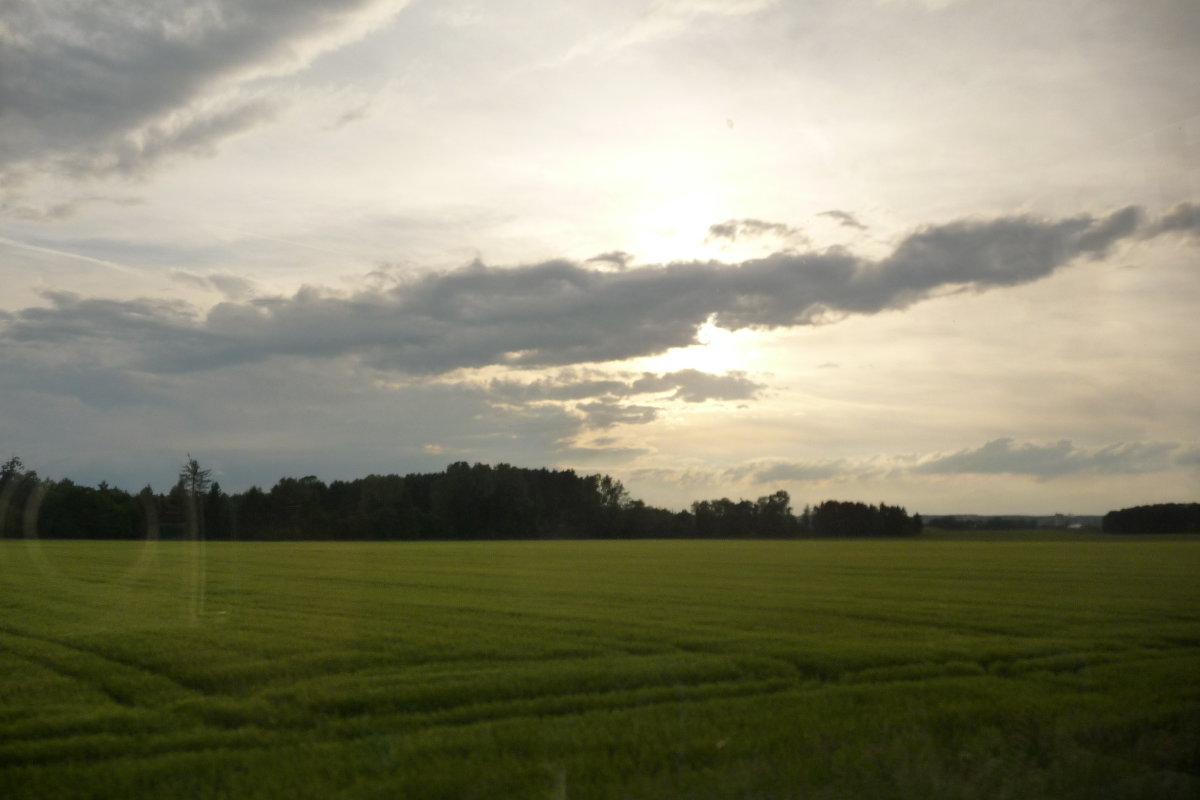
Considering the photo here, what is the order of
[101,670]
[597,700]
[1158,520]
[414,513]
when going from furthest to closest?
[414,513]
[1158,520]
[101,670]
[597,700]

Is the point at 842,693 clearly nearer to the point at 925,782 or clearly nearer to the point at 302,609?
the point at 925,782

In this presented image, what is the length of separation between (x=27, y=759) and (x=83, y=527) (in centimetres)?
13271

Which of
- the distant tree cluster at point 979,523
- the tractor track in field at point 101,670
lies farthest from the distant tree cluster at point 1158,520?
the tractor track in field at point 101,670

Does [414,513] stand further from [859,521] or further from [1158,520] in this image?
[1158,520]

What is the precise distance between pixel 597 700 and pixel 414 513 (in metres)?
146

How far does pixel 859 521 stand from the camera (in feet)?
514

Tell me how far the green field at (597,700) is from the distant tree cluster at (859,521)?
129713mm

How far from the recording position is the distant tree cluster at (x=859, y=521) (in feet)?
502

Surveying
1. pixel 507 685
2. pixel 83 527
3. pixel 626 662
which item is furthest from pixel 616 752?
pixel 83 527

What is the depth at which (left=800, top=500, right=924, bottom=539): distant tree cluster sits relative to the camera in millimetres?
152875

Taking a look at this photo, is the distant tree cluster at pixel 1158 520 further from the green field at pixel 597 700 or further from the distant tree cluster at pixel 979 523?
the green field at pixel 597 700

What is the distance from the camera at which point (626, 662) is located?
1600 centimetres

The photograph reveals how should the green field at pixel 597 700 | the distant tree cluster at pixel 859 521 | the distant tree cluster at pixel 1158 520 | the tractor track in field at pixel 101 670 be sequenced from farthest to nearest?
the distant tree cluster at pixel 859 521 < the distant tree cluster at pixel 1158 520 < the tractor track in field at pixel 101 670 < the green field at pixel 597 700

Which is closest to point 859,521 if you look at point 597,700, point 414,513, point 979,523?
point 979,523
